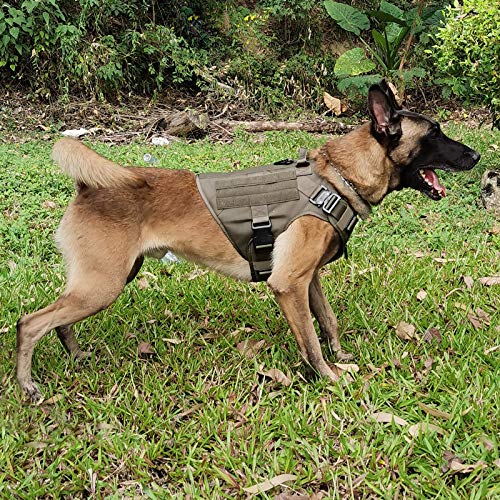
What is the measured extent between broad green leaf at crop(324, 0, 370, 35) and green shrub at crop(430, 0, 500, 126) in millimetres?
5035

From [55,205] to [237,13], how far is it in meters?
8.60

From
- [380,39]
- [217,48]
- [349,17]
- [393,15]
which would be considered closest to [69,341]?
[380,39]

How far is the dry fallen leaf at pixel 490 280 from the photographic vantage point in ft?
15.2

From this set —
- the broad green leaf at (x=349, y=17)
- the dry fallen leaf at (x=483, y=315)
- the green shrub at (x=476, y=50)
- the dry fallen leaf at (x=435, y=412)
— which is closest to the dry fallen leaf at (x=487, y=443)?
the dry fallen leaf at (x=435, y=412)

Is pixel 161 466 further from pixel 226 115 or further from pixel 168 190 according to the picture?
pixel 226 115

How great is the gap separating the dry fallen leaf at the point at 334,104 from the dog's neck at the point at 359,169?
8854mm

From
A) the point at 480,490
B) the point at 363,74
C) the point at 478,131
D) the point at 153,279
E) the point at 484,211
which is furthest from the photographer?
the point at 363,74

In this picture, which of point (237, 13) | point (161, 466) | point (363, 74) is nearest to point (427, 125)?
point (161, 466)

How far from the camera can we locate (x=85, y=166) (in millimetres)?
3264

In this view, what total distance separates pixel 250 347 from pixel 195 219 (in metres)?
1.03

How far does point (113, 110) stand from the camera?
37.7 ft

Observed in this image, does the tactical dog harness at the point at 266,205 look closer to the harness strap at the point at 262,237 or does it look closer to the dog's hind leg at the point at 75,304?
the harness strap at the point at 262,237

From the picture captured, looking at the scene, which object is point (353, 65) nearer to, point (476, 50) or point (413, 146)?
point (476, 50)

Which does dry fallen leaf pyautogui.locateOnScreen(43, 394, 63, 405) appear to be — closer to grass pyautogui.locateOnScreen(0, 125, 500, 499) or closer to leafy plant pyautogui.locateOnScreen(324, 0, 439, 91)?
grass pyautogui.locateOnScreen(0, 125, 500, 499)
